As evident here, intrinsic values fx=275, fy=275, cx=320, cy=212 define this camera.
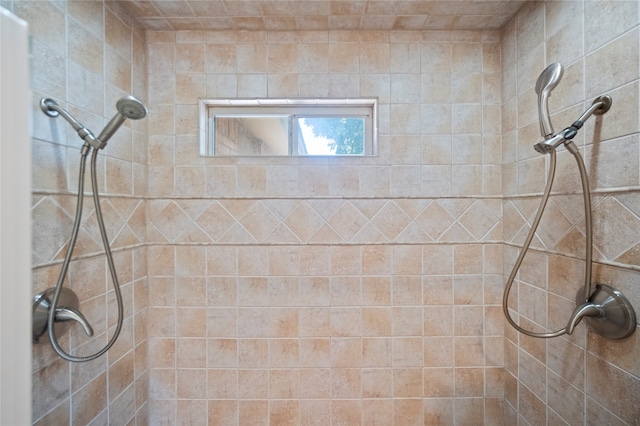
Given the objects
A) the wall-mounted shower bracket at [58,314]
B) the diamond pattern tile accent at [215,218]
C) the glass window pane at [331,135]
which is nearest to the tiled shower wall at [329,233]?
the diamond pattern tile accent at [215,218]

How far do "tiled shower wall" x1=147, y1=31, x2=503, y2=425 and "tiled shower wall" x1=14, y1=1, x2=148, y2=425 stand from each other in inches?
3.0

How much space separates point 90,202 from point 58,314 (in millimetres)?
379

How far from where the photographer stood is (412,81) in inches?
49.5

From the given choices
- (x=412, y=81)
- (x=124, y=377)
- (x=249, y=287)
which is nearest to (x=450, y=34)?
(x=412, y=81)

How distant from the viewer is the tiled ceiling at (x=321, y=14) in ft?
3.64

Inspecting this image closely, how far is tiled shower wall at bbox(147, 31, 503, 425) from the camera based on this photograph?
49.2 inches

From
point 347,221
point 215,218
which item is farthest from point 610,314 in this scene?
point 215,218

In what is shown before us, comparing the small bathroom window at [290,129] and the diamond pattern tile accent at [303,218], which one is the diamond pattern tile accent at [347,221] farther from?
the small bathroom window at [290,129]

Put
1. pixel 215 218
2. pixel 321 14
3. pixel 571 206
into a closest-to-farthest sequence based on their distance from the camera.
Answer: pixel 571 206
pixel 321 14
pixel 215 218

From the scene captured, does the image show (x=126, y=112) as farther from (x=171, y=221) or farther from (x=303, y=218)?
(x=303, y=218)

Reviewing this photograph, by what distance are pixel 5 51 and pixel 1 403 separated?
453 mm

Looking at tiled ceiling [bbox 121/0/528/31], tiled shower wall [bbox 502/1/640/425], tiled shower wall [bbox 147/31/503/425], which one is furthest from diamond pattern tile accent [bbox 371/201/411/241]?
tiled ceiling [bbox 121/0/528/31]

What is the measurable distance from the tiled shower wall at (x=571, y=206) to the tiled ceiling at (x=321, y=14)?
195 mm

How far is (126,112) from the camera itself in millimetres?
866
